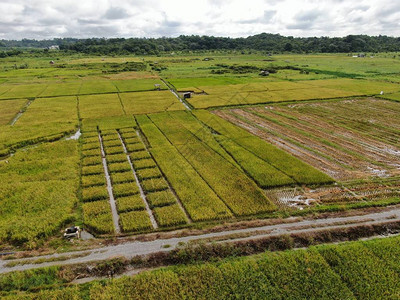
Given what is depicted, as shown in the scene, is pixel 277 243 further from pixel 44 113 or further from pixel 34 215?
pixel 44 113

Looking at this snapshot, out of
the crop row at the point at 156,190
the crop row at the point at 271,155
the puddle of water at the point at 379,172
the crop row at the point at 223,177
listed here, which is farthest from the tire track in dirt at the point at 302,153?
the crop row at the point at 156,190

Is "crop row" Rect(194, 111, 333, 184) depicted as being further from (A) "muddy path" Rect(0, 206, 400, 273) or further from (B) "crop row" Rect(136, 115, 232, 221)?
(B) "crop row" Rect(136, 115, 232, 221)

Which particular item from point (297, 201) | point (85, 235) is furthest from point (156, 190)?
point (297, 201)

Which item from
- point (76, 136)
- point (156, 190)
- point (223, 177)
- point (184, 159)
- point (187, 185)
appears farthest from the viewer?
point (76, 136)

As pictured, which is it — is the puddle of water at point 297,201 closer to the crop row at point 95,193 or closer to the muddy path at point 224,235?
the muddy path at point 224,235

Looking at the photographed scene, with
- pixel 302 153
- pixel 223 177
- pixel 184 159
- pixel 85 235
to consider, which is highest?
pixel 302 153

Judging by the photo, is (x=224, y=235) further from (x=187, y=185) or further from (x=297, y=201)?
(x=297, y=201)

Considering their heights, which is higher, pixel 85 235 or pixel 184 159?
pixel 184 159

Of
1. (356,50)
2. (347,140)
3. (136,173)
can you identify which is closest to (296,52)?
(356,50)

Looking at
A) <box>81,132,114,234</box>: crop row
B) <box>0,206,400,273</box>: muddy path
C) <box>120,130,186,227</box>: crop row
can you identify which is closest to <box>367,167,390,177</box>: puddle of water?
<box>0,206,400,273</box>: muddy path
